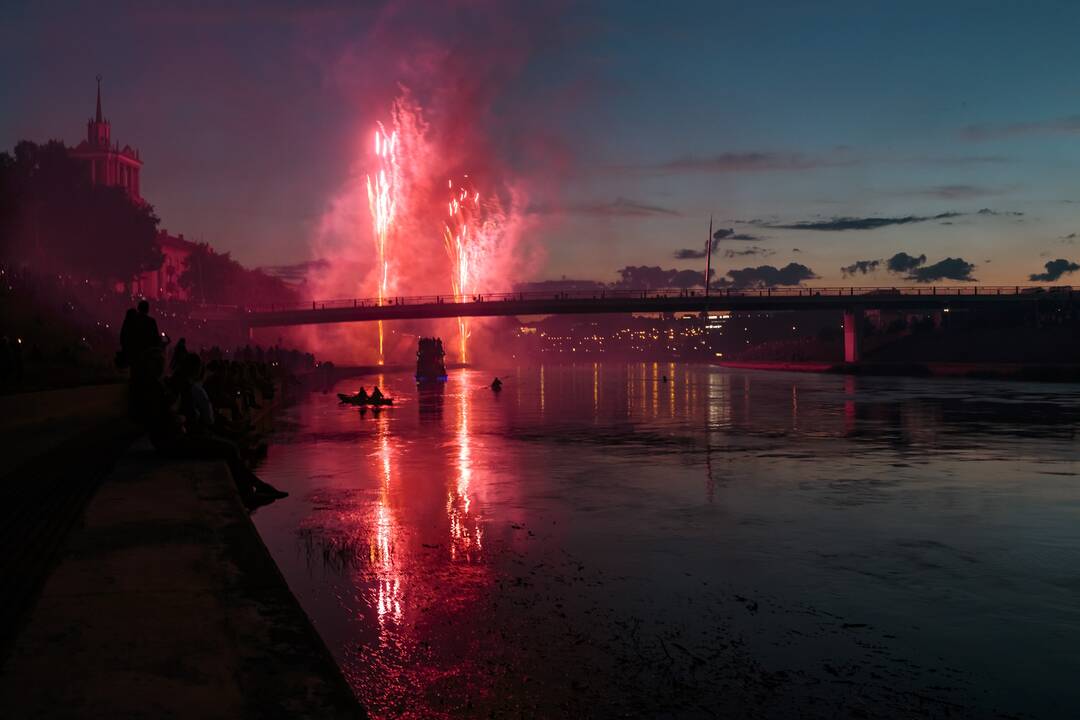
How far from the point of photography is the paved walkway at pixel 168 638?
575cm

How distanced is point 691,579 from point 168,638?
22.7 feet

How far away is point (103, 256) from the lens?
104375 mm

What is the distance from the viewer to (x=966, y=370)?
109 m

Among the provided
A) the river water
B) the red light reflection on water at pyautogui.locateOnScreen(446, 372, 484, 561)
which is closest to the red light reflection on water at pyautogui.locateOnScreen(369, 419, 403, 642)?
the river water

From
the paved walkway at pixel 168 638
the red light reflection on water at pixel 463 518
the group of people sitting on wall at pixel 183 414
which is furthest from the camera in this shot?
the group of people sitting on wall at pixel 183 414

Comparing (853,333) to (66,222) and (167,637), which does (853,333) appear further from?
(167,637)

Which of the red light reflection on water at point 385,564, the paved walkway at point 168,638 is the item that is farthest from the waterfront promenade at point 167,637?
the red light reflection on water at point 385,564

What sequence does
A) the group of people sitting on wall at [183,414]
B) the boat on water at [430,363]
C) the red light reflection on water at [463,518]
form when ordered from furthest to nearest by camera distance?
the boat on water at [430,363]
the group of people sitting on wall at [183,414]
the red light reflection on water at [463,518]

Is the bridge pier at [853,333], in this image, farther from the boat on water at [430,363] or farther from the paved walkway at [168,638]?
the paved walkway at [168,638]

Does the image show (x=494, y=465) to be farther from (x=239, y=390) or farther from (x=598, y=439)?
(x=239, y=390)

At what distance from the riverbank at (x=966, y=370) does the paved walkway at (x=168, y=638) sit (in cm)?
9757

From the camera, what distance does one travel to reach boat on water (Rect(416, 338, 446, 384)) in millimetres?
104562

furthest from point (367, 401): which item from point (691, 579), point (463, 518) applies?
point (691, 579)

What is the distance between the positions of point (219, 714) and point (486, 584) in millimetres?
6357
